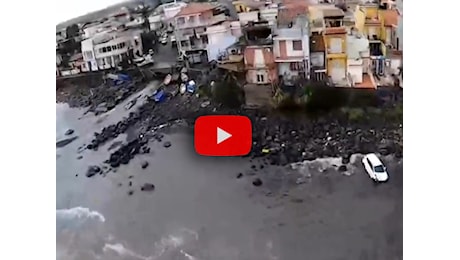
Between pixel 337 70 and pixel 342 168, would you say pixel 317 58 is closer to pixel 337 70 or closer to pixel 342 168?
pixel 337 70

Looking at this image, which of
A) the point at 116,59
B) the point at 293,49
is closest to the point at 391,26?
the point at 293,49

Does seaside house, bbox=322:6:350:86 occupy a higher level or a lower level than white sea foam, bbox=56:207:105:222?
higher

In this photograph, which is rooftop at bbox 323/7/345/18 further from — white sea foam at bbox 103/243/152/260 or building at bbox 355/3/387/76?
white sea foam at bbox 103/243/152/260

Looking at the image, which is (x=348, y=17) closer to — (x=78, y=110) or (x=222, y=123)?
(x=222, y=123)

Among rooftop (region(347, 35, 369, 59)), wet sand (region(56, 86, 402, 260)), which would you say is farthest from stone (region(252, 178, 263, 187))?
rooftop (region(347, 35, 369, 59))

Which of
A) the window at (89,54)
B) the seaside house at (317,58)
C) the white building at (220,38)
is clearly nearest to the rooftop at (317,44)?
the seaside house at (317,58)

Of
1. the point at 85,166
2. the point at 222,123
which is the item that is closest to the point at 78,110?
the point at 85,166
